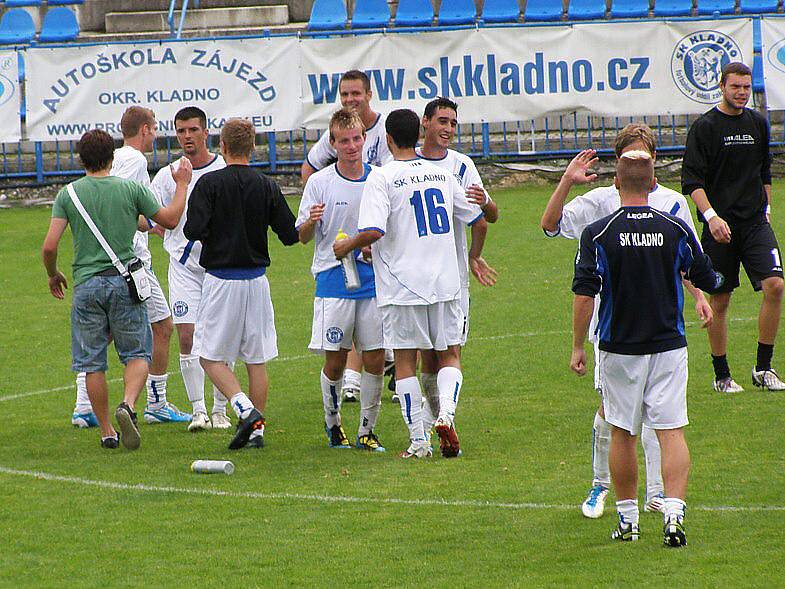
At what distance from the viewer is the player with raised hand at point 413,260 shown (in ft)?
26.9

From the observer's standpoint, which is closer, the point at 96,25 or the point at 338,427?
the point at 338,427

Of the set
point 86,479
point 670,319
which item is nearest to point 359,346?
point 86,479

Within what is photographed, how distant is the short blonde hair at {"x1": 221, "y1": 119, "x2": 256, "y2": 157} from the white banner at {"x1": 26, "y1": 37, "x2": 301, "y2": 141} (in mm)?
11582

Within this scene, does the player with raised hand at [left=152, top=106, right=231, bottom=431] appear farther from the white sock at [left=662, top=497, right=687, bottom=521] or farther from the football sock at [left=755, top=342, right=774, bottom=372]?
the white sock at [left=662, top=497, right=687, bottom=521]

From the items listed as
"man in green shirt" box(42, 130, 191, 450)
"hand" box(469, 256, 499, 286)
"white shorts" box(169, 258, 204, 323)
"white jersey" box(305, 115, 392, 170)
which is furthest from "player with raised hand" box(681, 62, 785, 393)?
"man in green shirt" box(42, 130, 191, 450)

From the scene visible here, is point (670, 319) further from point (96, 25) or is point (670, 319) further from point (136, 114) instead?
point (96, 25)

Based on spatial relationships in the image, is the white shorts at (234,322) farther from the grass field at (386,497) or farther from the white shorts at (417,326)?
the white shorts at (417,326)

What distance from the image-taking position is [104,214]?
28.7 ft

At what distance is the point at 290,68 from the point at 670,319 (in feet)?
48.4

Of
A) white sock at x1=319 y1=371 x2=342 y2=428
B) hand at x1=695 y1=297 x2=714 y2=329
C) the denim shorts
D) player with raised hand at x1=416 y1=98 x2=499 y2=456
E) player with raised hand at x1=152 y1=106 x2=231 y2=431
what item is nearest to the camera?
hand at x1=695 y1=297 x2=714 y2=329

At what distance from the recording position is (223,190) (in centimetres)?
867

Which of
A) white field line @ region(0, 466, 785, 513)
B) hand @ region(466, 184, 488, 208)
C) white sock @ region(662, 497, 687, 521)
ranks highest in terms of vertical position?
hand @ region(466, 184, 488, 208)

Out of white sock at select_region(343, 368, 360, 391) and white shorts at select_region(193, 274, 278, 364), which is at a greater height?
white shorts at select_region(193, 274, 278, 364)

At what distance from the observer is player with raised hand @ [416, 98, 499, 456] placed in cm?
866
